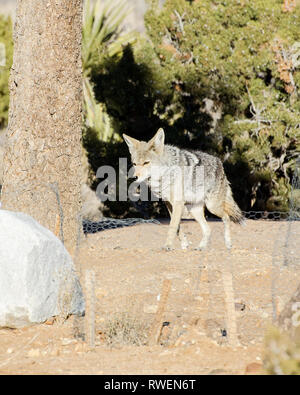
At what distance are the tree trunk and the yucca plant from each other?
620cm

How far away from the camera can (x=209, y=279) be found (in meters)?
7.46

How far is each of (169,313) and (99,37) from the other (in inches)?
485

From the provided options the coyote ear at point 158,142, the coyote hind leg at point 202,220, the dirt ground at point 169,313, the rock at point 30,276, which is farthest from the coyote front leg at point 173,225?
the rock at point 30,276

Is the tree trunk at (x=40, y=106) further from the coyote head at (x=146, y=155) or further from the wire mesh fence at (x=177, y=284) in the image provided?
the coyote head at (x=146, y=155)

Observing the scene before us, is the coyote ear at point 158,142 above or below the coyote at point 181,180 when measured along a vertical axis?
above

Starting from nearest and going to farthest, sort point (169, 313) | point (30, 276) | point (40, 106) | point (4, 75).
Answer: point (30, 276) < point (169, 313) < point (40, 106) < point (4, 75)

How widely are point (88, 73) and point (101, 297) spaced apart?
10727 mm

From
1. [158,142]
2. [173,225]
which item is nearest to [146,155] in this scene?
[158,142]

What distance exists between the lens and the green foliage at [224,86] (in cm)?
1315

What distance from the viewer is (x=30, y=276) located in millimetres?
5621

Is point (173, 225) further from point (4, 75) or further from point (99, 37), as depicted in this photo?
point (4, 75)

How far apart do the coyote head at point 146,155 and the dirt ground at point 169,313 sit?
1.06 meters

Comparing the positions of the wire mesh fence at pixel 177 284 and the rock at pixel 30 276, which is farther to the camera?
the rock at pixel 30 276

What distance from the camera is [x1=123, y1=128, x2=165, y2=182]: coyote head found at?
340 inches
